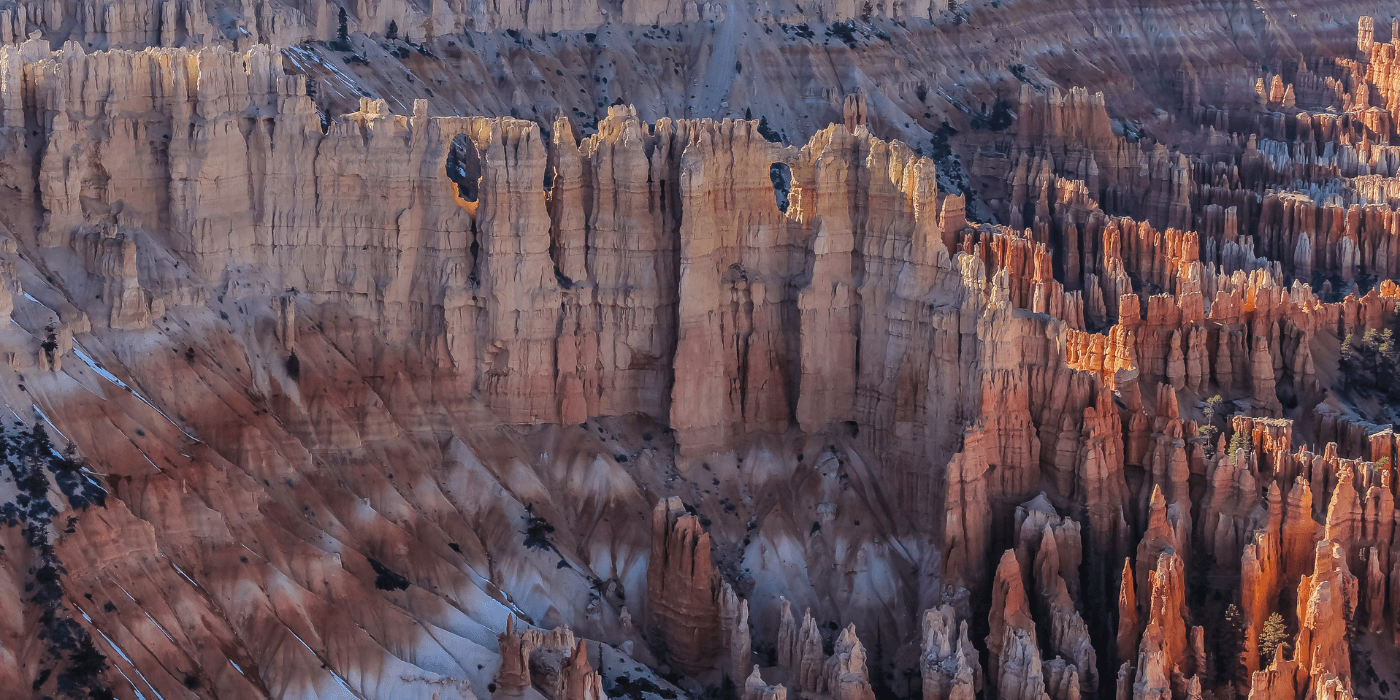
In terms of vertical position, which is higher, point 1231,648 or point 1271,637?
point 1271,637

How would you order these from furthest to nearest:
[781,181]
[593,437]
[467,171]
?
[781,181] → [467,171] → [593,437]

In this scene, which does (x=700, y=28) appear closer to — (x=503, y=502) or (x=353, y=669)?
(x=503, y=502)

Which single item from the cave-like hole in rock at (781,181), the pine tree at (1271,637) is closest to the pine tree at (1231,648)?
the pine tree at (1271,637)

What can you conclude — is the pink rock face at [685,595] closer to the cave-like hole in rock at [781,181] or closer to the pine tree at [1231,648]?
the pine tree at [1231,648]

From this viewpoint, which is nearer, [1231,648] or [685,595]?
[1231,648]

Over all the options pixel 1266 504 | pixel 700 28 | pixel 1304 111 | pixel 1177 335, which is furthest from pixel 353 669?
pixel 1304 111

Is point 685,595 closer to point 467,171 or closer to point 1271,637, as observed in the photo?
point 1271,637

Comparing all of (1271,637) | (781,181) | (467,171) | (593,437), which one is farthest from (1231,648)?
(781,181)
